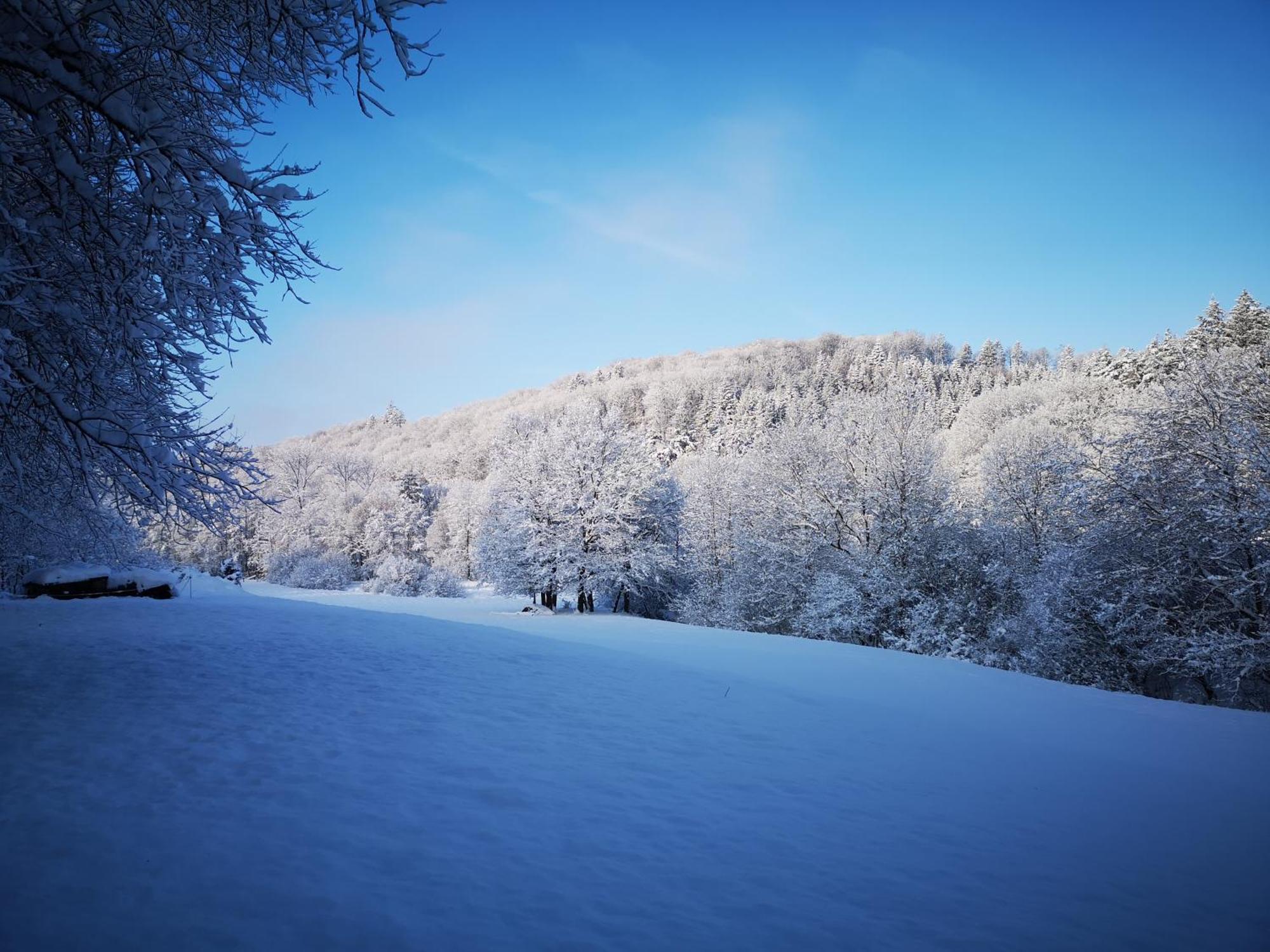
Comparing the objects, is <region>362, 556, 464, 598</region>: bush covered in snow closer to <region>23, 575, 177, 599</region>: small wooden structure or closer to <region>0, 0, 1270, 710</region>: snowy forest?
<region>0, 0, 1270, 710</region>: snowy forest

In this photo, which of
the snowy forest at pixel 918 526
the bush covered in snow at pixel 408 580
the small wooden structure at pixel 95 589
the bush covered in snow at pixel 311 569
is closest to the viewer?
the small wooden structure at pixel 95 589

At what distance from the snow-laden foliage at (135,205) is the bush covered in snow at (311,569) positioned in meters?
40.3

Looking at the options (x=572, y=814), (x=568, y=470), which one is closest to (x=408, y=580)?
(x=568, y=470)

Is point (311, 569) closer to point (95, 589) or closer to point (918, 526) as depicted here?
point (95, 589)

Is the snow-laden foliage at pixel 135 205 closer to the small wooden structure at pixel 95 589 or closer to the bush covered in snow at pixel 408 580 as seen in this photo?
the small wooden structure at pixel 95 589

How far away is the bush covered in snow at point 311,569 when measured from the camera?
41719mm

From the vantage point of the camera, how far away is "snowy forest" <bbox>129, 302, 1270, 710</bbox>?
48.0 ft

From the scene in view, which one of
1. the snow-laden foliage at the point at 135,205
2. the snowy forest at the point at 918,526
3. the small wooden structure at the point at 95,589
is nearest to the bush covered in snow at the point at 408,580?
the snowy forest at the point at 918,526

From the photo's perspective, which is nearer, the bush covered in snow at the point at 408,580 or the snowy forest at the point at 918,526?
the snowy forest at the point at 918,526

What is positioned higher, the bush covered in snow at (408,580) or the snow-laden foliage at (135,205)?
the snow-laden foliage at (135,205)

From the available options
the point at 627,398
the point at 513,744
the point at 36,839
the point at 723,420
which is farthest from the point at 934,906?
the point at 627,398

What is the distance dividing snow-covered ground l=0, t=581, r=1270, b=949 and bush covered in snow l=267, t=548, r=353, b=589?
36.4m

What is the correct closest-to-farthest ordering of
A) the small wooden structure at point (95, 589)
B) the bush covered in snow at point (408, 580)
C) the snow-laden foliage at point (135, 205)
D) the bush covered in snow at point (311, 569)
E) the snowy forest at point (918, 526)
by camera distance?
1. the snow-laden foliage at point (135, 205)
2. the small wooden structure at point (95, 589)
3. the snowy forest at point (918, 526)
4. the bush covered in snow at point (408, 580)
5. the bush covered in snow at point (311, 569)

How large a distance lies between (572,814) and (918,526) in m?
20.7
